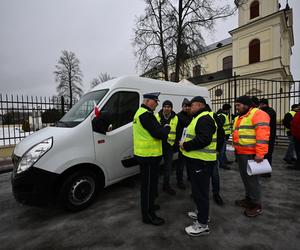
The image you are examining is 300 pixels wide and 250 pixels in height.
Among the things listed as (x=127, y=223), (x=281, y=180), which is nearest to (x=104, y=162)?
(x=127, y=223)

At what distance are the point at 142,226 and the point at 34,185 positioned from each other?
1.75m

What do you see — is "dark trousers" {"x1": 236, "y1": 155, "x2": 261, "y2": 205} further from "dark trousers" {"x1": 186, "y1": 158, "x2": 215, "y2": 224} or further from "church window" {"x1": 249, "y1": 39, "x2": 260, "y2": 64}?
"church window" {"x1": 249, "y1": 39, "x2": 260, "y2": 64}

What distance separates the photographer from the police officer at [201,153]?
7.21 feet

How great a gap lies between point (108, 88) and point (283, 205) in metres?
3.90

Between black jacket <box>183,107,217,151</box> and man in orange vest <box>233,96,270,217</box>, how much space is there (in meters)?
0.81

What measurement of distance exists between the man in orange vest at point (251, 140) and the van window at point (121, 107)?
2.03 m

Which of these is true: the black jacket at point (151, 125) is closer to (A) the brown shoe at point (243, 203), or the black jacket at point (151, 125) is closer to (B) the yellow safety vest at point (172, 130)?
(B) the yellow safety vest at point (172, 130)

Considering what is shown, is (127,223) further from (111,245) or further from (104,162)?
(104,162)

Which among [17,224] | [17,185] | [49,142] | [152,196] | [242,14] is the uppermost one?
[242,14]

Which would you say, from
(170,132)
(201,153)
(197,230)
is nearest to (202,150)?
(201,153)

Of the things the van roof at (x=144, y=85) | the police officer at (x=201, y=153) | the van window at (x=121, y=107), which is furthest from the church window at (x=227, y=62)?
the police officer at (x=201, y=153)

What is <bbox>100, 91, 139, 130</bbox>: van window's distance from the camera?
335 cm

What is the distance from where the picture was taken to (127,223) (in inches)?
108

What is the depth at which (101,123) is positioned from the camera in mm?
3100
